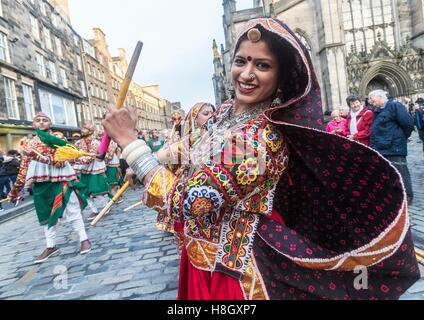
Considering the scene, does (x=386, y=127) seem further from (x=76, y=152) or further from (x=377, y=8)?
(x=377, y=8)

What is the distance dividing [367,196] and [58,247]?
559 centimetres

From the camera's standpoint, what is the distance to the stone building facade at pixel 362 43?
76.2ft

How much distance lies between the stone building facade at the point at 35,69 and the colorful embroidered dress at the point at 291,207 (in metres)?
20.0

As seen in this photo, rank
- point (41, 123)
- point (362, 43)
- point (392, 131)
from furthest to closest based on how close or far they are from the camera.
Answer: point (362, 43), point (392, 131), point (41, 123)

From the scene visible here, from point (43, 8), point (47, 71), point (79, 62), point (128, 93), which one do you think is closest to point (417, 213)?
point (47, 71)

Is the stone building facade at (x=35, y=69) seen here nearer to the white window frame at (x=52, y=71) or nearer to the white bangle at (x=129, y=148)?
the white window frame at (x=52, y=71)

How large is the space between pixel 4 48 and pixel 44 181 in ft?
61.9

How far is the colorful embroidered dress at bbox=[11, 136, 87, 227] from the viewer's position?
16.5ft

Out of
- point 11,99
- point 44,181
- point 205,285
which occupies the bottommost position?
point 205,285

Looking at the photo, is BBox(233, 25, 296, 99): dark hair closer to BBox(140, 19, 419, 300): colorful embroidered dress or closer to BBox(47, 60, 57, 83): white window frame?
BBox(140, 19, 419, 300): colorful embroidered dress

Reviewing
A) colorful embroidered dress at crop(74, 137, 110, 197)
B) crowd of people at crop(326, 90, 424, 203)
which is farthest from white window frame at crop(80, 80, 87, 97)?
crowd of people at crop(326, 90, 424, 203)

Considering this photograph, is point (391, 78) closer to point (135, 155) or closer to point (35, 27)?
point (135, 155)

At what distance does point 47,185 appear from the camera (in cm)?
516

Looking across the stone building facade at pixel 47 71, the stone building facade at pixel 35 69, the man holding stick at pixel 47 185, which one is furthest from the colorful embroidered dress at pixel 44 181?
the stone building facade at pixel 35 69
